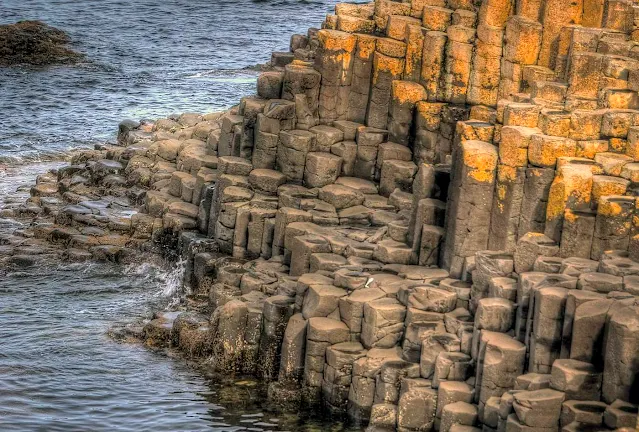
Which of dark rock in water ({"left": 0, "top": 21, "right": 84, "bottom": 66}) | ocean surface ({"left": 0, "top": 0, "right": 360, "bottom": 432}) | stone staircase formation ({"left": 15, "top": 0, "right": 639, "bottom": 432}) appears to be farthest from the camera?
dark rock in water ({"left": 0, "top": 21, "right": 84, "bottom": 66})

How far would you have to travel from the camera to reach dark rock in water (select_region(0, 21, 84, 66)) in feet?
272

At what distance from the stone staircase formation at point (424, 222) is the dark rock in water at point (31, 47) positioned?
32.1 metres

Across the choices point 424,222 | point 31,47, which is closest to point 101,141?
point 31,47

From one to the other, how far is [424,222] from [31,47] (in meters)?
49.9

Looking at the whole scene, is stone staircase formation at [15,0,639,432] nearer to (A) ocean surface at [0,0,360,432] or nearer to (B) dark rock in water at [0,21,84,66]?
(A) ocean surface at [0,0,360,432]

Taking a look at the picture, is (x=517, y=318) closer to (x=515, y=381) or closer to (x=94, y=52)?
(x=515, y=381)

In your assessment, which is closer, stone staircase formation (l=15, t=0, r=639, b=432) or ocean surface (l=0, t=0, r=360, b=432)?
stone staircase formation (l=15, t=0, r=639, b=432)

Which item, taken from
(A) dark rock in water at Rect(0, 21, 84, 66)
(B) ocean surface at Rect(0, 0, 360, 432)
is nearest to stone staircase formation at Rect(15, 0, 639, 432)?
(B) ocean surface at Rect(0, 0, 360, 432)

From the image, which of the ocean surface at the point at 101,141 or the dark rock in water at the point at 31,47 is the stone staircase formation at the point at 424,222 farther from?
the dark rock in water at the point at 31,47

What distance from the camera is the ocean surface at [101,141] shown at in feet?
123

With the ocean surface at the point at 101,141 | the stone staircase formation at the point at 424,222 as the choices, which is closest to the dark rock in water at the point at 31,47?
A: the ocean surface at the point at 101,141

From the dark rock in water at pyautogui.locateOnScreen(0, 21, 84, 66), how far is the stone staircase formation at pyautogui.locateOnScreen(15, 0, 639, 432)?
1266 inches

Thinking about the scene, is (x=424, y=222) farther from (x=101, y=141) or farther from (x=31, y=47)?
(x=31, y=47)

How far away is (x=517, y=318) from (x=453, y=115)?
11.6 m
